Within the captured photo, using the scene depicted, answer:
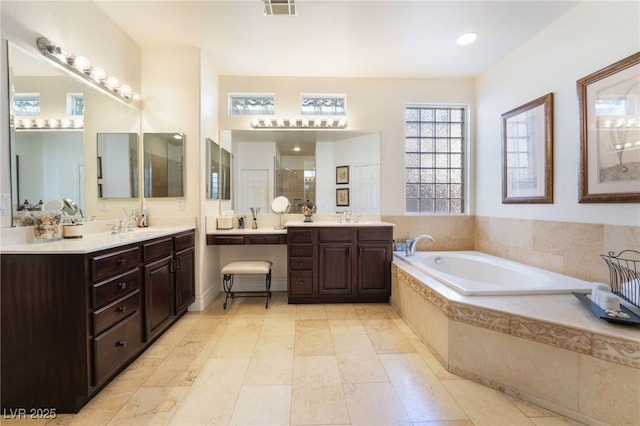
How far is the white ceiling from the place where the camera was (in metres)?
2.24

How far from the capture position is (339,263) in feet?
9.90

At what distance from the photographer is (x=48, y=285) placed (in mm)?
1427

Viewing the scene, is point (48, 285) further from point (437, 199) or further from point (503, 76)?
point (503, 76)

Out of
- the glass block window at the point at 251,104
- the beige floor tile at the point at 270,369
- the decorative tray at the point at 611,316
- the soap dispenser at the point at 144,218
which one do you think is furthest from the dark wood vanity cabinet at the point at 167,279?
the decorative tray at the point at 611,316

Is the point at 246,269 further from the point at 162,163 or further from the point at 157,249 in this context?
the point at 162,163

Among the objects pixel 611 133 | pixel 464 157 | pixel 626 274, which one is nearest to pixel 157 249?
pixel 626 274

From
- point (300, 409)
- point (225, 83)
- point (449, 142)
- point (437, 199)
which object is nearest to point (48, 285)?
point (300, 409)

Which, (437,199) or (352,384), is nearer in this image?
(352,384)

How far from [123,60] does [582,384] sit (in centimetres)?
418

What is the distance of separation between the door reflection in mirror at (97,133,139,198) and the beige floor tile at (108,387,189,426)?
166 centimetres

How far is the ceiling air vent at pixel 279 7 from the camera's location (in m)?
2.11

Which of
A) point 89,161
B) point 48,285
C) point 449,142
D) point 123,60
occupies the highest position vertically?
point 123,60

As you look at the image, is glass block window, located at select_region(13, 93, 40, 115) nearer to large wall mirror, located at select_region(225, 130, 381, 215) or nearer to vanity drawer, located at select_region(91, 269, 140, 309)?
vanity drawer, located at select_region(91, 269, 140, 309)

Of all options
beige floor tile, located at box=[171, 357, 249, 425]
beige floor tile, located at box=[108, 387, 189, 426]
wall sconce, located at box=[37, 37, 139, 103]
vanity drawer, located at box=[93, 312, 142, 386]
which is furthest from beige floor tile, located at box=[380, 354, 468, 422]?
wall sconce, located at box=[37, 37, 139, 103]
